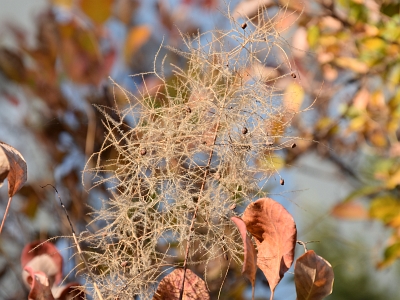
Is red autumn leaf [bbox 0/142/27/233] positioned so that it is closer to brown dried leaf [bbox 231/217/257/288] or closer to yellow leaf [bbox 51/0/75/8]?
brown dried leaf [bbox 231/217/257/288]

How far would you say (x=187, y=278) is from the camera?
0.42 metres

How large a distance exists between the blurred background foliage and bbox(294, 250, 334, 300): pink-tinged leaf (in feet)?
1.62

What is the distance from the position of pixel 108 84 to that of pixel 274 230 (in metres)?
0.84

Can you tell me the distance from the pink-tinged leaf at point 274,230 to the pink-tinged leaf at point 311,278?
0.01 m

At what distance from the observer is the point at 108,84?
119cm

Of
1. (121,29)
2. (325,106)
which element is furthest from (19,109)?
(325,106)

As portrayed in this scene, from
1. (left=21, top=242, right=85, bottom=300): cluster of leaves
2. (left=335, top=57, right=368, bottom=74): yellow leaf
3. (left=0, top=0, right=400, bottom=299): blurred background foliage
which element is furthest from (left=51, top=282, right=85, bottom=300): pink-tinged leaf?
(left=335, top=57, right=368, bottom=74): yellow leaf

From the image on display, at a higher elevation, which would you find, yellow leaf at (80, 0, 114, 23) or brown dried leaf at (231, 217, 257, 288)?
brown dried leaf at (231, 217, 257, 288)

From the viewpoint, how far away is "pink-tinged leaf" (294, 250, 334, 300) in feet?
1.35

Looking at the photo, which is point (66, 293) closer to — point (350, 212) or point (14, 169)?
point (14, 169)

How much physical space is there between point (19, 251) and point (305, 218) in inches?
57.4

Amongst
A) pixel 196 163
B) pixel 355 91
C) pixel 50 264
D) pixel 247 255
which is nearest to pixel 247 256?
pixel 247 255

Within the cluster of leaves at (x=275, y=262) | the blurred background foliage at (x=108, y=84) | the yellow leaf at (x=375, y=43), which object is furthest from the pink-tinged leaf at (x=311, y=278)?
the yellow leaf at (x=375, y=43)

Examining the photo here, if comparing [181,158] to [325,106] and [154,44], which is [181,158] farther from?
[325,106]
